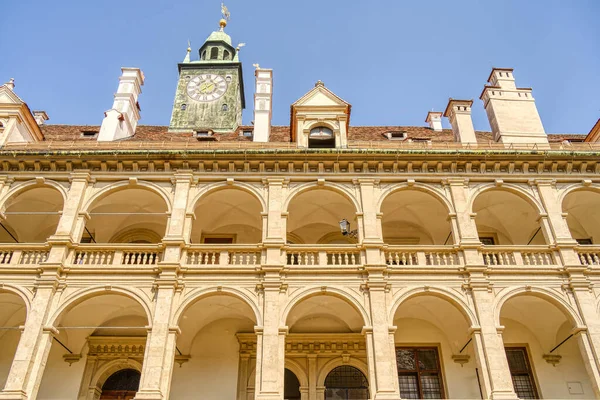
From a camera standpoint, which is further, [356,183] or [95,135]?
[95,135]

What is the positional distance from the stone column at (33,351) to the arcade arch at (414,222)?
1088cm

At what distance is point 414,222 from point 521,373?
5.92 meters

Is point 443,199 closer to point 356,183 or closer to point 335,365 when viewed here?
point 356,183

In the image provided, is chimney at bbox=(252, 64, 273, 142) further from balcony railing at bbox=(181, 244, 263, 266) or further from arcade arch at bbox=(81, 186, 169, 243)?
balcony railing at bbox=(181, 244, 263, 266)

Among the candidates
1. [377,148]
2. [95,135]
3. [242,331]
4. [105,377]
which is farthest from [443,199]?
[95,135]

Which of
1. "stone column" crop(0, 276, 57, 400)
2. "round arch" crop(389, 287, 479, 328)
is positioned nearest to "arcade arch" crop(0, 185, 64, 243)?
"stone column" crop(0, 276, 57, 400)

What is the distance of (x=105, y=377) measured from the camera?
16688 millimetres

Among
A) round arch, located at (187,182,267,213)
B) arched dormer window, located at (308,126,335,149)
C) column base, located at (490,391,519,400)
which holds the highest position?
arched dormer window, located at (308,126,335,149)

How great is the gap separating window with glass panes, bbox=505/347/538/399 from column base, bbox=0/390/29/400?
13.5m

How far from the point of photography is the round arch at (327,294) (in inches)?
575

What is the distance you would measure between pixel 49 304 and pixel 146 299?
261 centimetres

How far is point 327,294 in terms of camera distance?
49.7ft

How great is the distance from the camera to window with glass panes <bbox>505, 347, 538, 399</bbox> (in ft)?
53.5

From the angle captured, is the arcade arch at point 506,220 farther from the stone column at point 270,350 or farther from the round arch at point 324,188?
the stone column at point 270,350
